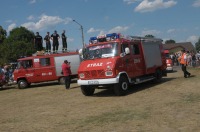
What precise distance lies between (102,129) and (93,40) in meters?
8.06

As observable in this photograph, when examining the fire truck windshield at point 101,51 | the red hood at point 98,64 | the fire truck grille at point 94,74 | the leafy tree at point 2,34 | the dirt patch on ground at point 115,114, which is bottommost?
the dirt patch on ground at point 115,114

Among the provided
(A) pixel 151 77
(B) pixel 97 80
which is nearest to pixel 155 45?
(A) pixel 151 77

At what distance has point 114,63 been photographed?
1386 cm

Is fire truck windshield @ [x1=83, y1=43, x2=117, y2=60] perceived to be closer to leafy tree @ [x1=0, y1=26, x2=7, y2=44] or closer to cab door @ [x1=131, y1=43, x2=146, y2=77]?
cab door @ [x1=131, y1=43, x2=146, y2=77]

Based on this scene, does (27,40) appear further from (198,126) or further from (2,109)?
(198,126)

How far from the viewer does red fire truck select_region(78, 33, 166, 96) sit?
13.9 m

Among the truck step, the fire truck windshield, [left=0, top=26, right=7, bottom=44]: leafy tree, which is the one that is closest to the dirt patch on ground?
the truck step

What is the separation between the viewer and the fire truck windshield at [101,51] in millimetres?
14539

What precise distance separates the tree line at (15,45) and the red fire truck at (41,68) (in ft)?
148

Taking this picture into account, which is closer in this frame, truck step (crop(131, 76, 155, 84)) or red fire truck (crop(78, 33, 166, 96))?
red fire truck (crop(78, 33, 166, 96))

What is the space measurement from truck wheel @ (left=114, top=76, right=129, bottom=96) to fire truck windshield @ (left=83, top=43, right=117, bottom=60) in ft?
3.94

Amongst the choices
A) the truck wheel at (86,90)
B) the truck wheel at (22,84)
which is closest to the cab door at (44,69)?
the truck wheel at (22,84)

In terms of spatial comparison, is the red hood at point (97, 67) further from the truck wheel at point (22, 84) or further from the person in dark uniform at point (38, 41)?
the person in dark uniform at point (38, 41)

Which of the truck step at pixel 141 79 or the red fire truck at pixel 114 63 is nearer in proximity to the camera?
the red fire truck at pixel 114 63
